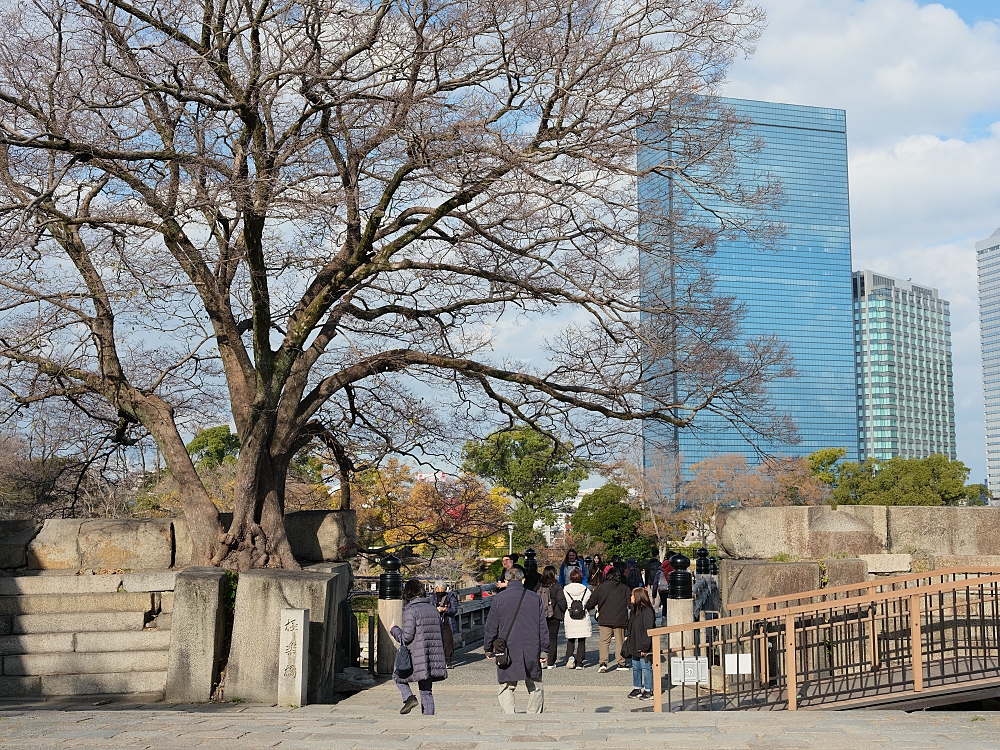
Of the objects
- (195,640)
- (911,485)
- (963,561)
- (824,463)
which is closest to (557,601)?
(195,640)

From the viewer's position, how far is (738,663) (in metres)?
10.1

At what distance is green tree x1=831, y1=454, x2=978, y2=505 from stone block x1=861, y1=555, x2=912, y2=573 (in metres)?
40.8

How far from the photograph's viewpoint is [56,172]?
1337cm

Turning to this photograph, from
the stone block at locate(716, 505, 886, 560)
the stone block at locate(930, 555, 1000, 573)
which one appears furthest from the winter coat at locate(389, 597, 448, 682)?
the stone block at locate(930, 555, 1000, 573)

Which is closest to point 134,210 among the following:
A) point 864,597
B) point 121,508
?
point 864,597

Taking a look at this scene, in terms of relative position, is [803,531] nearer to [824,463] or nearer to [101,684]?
[101,684]

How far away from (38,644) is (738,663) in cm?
865

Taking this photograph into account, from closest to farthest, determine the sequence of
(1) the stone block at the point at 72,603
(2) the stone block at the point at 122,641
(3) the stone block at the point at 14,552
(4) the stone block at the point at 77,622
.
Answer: (2) the stone block at the point at 122,641
(4) the stone block at the point at 77,622
(1) the stone block at the point at 72,603
(3) the stone block at the point at 14,552

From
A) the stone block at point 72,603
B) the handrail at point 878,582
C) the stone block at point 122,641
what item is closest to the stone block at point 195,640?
the stone block at point 122,641

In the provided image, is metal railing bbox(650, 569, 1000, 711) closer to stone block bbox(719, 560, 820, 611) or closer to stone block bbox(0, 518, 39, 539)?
stone block bbox(719, 560, 820, 611)

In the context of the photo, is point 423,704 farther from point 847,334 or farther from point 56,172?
point 847,334

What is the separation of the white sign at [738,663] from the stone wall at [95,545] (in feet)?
26.9

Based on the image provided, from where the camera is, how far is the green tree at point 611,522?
52594mm

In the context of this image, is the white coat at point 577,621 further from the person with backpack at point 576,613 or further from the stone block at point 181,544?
the stone block at point 181,544
